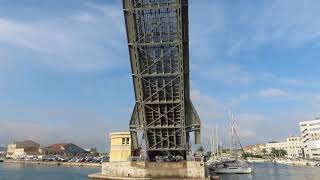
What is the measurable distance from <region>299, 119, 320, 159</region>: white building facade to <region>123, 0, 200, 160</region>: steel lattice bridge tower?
92190mm

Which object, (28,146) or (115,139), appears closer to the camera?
(115,139)

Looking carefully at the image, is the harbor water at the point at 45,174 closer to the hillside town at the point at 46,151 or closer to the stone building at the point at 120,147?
the stone building at the point at 120,147

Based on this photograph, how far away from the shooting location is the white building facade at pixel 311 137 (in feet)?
409

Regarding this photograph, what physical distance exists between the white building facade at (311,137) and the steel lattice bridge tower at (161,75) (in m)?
92.2

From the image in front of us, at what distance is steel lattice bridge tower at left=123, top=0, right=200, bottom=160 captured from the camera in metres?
36.2

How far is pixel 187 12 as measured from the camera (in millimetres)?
36094

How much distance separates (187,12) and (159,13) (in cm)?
254

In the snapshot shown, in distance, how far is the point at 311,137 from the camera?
13412cm

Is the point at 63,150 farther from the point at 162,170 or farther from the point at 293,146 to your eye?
the point at 162,170

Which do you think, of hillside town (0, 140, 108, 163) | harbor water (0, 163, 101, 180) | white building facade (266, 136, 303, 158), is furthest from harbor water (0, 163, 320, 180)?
hillside town (0, 140, 108, 163)

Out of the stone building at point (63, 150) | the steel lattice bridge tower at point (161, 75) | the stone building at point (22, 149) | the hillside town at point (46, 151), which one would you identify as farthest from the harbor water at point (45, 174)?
the stone building at point (63, 150)

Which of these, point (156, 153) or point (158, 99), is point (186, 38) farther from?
point (156, 153)

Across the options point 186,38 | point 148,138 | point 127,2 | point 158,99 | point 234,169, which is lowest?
point 234,169

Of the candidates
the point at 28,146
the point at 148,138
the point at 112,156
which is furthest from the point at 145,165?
the point at 28,146
